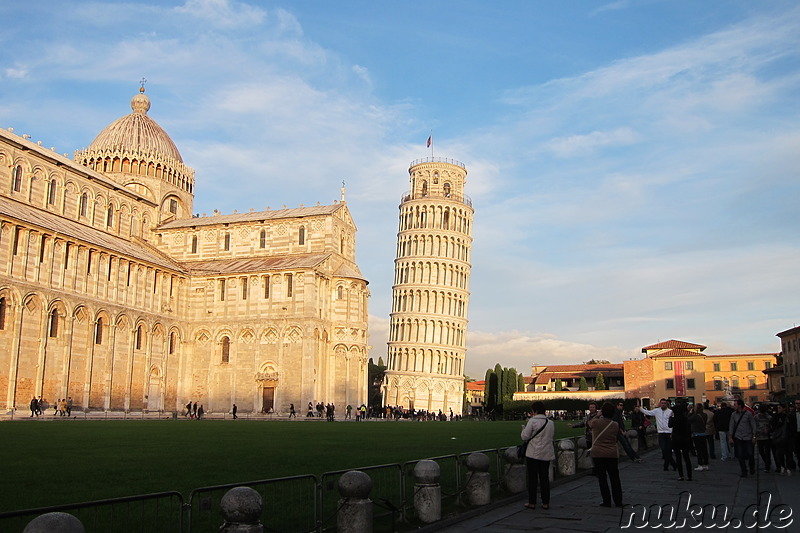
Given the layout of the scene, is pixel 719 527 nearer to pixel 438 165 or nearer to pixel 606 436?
pixel 606 436

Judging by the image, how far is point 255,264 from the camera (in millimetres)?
54500

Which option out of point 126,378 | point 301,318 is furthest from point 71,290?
point 301,318

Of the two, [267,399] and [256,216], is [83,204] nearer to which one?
[256,216]

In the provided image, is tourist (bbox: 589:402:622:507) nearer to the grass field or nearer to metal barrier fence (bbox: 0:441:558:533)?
metal barrier fence (bbox: 0:441:558:533)

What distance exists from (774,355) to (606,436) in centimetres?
8994

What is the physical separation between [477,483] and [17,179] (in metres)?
45.9

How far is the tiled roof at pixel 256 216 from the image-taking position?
56375 millimetres

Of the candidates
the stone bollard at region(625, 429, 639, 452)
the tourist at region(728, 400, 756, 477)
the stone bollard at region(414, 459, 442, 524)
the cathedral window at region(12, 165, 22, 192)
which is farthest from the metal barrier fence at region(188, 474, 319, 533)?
the cathedral window at region(12, 165, 22, 192)

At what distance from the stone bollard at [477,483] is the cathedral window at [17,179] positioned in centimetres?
4532

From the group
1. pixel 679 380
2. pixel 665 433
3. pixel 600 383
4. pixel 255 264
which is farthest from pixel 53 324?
pixel 679 380

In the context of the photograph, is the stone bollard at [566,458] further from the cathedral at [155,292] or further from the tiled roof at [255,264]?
the tiled roof at [255,264]

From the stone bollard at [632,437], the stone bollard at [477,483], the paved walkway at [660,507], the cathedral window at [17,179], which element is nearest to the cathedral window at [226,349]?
the cathedral window at [17,179]

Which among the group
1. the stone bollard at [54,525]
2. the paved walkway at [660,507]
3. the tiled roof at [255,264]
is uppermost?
the tiled roof at [255,264]

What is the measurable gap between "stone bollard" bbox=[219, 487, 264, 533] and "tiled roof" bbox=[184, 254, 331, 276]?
45.0 meters
